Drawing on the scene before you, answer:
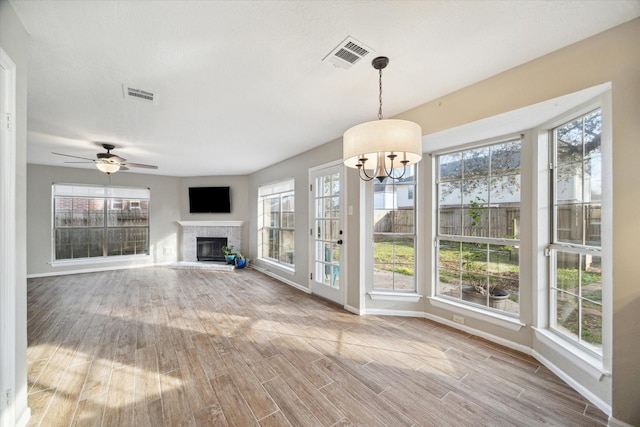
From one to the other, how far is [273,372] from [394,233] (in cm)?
217

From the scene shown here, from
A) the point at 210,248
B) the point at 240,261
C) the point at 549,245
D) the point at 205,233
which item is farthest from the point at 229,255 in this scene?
the point at 549,245

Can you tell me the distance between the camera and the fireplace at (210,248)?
6855 mm

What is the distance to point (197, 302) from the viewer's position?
382 centimetres

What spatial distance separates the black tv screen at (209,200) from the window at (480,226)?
17.8 feet

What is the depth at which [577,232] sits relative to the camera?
2066 mm

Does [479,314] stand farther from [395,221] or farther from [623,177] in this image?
[623,177]

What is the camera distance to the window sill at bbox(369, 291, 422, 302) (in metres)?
3.25

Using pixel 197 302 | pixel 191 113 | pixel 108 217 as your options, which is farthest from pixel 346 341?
pixel 108 217

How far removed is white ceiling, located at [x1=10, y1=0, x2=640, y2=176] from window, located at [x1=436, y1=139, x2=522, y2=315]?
0.98m

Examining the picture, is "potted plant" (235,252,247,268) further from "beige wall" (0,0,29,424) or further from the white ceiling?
"beige wall" (0,0,29,424)

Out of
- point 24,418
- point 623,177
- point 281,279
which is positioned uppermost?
point 623,177

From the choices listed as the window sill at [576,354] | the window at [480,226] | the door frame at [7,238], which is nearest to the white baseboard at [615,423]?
the window sill at [576,354]

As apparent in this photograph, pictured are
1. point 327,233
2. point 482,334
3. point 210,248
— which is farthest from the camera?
point 210,248

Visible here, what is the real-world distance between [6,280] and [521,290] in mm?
3907
